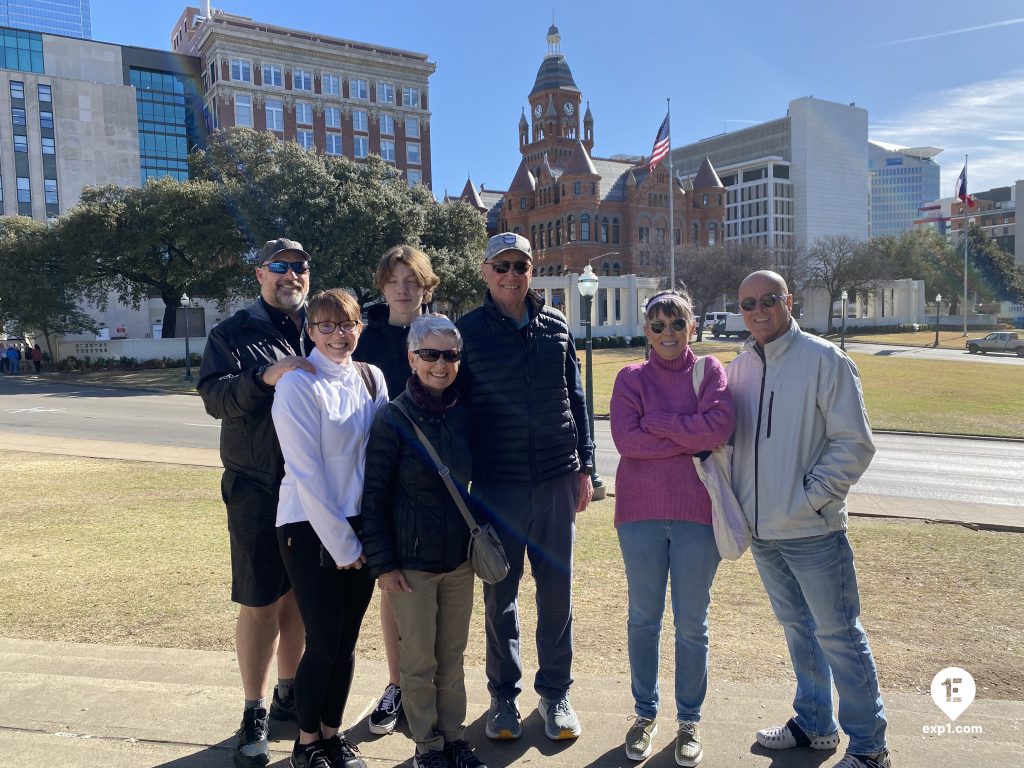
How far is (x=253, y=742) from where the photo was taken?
303 cm

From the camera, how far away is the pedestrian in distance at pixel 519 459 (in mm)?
3451

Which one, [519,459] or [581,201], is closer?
[519,459]

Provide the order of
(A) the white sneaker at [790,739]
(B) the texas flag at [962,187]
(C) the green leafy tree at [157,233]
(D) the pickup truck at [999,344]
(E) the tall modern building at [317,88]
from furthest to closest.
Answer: (E) the tall modern building at [317,88] < (B) the texas flag at [962,187] < (D) the pickup truck at [999,344] < (C) the green leafy tree at [157,233] < (A) the white sneaker at [790,739]

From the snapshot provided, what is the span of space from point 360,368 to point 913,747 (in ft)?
9.21

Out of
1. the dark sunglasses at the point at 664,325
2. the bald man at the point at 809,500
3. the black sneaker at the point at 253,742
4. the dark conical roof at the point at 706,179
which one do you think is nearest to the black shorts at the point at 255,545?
the black sneaker at the point at 253,742

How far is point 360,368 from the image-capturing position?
320cm

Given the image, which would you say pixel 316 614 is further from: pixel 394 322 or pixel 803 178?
pixel 803 178

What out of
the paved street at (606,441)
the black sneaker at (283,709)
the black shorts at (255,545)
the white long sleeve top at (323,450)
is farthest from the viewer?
the paved street at (606,441)

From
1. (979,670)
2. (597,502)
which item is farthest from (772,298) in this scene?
(597,502)

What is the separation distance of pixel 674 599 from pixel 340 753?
154cm

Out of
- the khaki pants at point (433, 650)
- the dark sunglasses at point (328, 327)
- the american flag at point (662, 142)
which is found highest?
the american flag at point (662, 142)

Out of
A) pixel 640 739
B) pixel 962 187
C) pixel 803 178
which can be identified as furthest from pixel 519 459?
pixel 803 178

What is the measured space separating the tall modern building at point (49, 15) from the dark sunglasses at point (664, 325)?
707 ft

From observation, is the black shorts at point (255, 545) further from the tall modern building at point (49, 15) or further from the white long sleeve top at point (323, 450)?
the tall modern building at point (49, 15)
